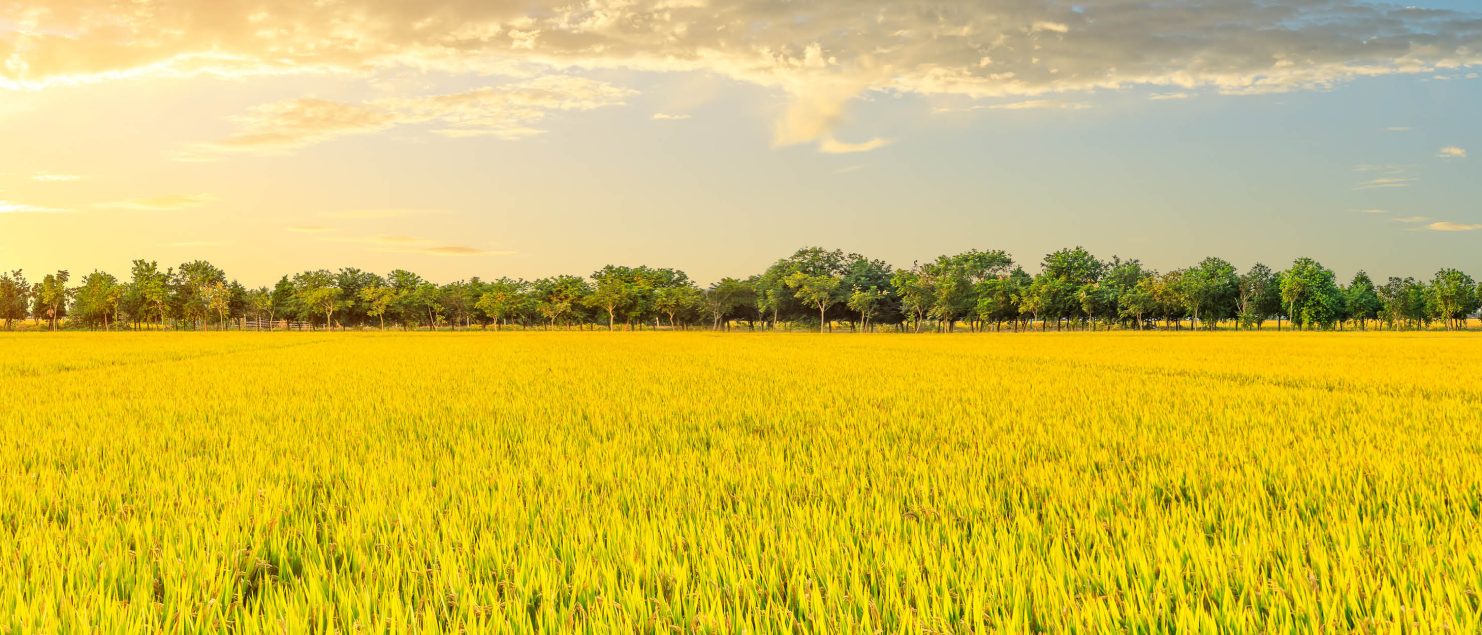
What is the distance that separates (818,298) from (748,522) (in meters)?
105

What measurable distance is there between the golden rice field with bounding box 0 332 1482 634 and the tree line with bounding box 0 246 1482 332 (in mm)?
100261

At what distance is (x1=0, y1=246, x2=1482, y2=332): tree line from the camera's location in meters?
116

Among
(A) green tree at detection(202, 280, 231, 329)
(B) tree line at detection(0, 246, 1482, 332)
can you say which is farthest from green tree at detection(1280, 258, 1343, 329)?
(A) green tree at detection(202, 280, 231, 329)

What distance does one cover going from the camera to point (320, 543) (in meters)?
4.10

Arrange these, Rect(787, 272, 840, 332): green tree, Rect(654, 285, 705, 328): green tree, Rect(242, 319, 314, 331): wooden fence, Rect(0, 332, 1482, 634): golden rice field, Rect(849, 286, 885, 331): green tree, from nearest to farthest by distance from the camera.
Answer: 1. Rect(0, 332, 1482, 634): golden rice field
2. Rect(849, 286, 885, 331): green tree
3. Rect(787, 272, 840, 332): green tree
4. Rect(654, 285, 705, 328): green tree
5. Rect(242, 319, 314, 331): wooden fence

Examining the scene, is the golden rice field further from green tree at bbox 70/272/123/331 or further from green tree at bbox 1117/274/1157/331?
green tree at bbox 70/272/123/331

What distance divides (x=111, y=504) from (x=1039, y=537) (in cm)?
568

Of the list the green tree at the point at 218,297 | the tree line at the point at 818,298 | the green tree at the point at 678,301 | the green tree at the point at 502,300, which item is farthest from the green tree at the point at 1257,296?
the green tree at the point at 218,297

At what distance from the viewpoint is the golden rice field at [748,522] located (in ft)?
9.38

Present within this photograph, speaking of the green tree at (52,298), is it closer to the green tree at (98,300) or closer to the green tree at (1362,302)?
the green tree at (98,300)

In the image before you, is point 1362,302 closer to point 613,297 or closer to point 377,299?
point 613,297

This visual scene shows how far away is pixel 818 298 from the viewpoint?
357 feet

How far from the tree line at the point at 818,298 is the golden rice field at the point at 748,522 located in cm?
10026

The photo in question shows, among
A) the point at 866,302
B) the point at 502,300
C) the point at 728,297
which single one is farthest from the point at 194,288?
the point at 866,302
